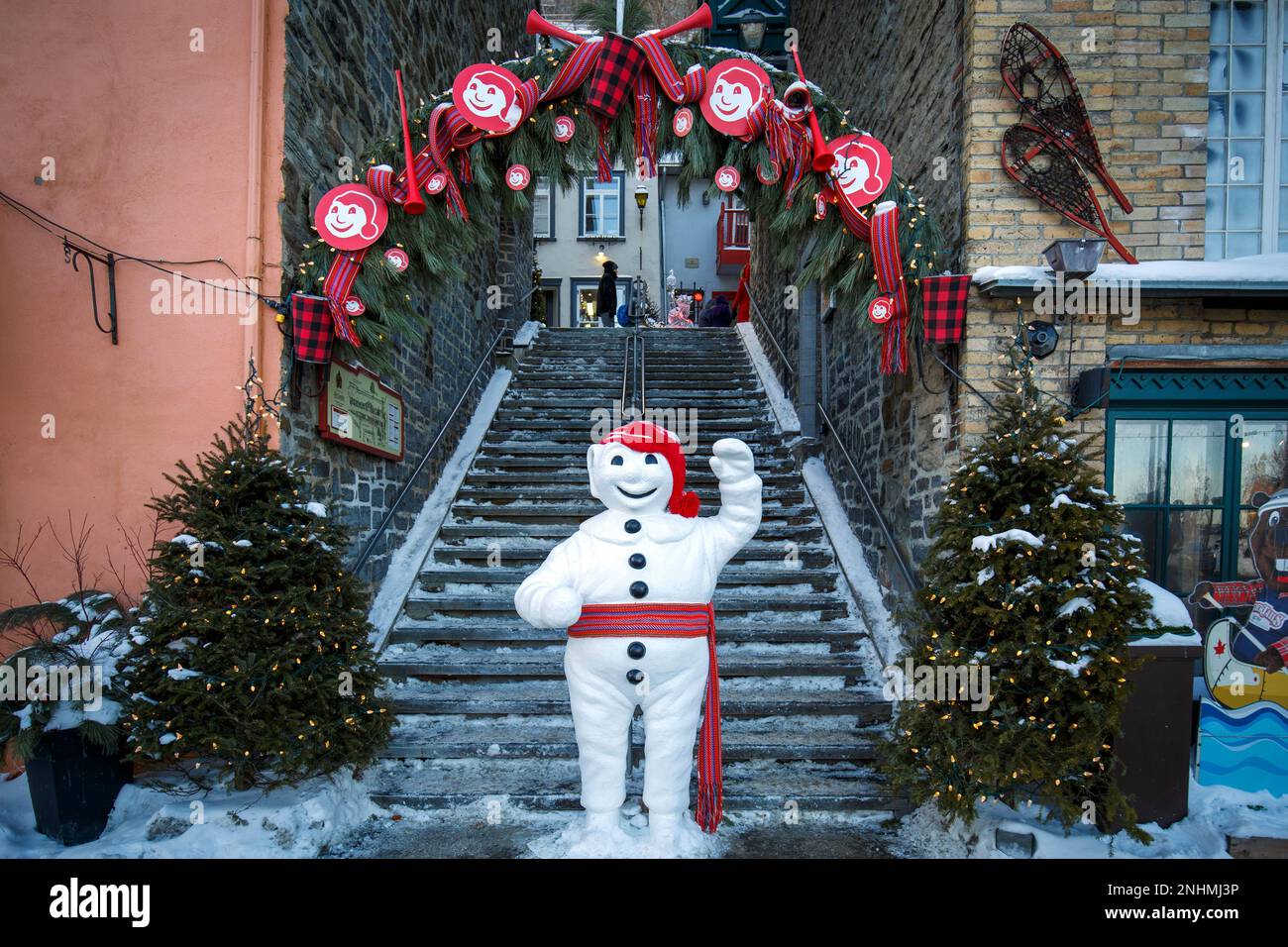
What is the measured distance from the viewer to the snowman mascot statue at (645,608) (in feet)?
10.5

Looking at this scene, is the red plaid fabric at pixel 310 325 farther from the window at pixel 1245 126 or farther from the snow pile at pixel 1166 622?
the window at pixel 1245 126

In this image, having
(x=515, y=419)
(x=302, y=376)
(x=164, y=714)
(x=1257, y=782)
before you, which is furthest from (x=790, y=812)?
(x=515, y=419)

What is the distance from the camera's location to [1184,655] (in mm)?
3475

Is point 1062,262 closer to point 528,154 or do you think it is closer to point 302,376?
point 528,154

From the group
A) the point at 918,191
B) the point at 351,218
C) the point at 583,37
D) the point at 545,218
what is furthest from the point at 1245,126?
the point at 545,218

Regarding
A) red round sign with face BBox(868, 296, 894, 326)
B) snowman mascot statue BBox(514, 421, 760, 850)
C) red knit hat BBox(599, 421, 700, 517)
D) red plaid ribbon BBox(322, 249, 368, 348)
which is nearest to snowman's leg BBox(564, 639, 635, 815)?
snowman mascot statue BBox(514, 421, 760, 850)

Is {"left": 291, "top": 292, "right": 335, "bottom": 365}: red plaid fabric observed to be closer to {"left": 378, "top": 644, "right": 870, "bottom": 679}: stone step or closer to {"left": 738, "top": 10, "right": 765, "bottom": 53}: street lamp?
{"left": 378, "top": 644, "right": 870, "bottom": 679}: stone step

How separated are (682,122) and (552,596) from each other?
267 cm

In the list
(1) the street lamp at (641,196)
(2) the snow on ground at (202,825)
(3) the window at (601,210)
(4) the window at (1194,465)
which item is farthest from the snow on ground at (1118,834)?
(3) the window at (601,210)

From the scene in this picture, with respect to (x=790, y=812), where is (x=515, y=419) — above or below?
above

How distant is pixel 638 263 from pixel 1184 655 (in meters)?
17.0

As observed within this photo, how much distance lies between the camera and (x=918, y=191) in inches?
202

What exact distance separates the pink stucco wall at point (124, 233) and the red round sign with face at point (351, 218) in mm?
383

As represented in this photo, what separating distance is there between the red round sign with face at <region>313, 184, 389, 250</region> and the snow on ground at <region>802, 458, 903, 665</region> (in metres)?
3.67
